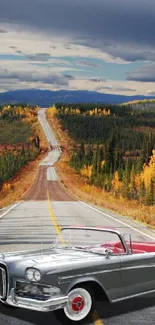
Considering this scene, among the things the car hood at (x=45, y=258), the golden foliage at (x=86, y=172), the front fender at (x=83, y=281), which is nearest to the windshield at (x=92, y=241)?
the car hood at (x=45, y=258)

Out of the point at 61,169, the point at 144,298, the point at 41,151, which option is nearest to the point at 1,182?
the point at 61,169

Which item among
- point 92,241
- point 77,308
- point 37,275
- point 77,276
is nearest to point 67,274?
point 77,276

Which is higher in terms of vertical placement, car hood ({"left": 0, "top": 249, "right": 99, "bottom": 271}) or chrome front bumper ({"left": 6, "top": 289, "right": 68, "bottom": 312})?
car hood ({"left": 0, "top": 249, "right": 99, "bottom": 271})

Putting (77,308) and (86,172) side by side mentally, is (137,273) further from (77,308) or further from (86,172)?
(86,172)

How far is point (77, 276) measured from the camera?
6.63 metres

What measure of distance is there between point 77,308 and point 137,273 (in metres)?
1.27

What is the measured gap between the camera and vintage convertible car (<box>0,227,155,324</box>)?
6.46 metres

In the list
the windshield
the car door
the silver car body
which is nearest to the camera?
the silver car body

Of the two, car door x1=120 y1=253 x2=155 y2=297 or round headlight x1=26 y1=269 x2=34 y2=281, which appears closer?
round headlight x1=26 y1=269 x2=34 y2=281

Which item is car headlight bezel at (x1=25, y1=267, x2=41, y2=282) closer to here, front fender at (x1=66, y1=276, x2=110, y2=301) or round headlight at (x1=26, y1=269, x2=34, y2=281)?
round headlight at (x1=26, y1=269, x2=34, y2=281)

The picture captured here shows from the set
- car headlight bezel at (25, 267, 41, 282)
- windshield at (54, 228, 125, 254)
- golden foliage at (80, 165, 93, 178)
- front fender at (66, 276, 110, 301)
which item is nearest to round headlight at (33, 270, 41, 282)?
car headlight bezel at (25, 267, 41, 282)

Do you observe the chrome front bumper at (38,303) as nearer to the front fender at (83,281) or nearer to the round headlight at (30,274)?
the front fender at (83,281)

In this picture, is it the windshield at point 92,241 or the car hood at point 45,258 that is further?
the windshield at point 92,241

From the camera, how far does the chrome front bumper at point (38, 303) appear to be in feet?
20.7
